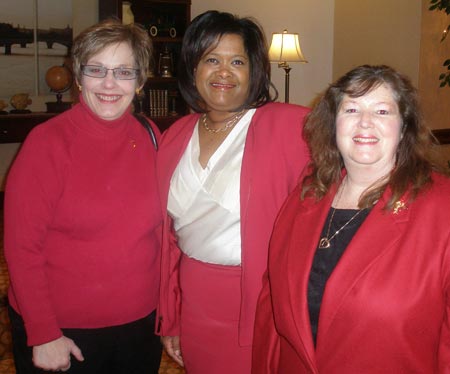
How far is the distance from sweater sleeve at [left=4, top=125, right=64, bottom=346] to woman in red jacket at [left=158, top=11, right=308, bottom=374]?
40 cm

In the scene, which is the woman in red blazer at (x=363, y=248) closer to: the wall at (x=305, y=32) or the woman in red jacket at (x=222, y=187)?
the woman in red jacket at (x=222, y=187)

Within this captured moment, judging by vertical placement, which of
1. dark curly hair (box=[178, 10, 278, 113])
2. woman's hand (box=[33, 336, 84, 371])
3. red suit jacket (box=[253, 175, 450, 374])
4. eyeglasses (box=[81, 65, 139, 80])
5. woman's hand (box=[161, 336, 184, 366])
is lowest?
woman's hand (box=[161, 336, 184, 366])

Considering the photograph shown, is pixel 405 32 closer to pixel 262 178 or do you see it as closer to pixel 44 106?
pixel 44 106

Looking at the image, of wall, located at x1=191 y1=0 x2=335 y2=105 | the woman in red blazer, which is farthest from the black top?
wall, located at x1=191 y1=0 x2=335 y2=105

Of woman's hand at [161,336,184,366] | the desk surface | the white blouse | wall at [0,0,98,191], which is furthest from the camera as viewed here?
wall at [0,0,98,191]

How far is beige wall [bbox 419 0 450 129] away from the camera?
16.1 feet

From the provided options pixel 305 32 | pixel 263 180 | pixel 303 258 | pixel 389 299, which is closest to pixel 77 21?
pixel 305 32

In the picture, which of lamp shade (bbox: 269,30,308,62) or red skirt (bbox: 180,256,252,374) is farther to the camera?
lamp shade (bbox: 269,30,308,62)

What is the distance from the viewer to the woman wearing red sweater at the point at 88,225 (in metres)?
1.55

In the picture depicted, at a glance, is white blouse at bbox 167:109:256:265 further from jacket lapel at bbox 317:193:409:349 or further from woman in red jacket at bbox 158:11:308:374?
jacket lapel at bbox 317:193:409:349

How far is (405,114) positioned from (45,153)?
1038 millimetres

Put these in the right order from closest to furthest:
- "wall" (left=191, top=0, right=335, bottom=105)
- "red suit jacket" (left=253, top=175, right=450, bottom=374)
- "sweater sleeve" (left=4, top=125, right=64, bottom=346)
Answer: "red suit jacket" (left=253, top=175, right=450, bottom=374)
"sweater sleeve" (left=4, top=125, right=64, bottom=346)
"wall" (left=191, top=0, right=335, bottom=105)

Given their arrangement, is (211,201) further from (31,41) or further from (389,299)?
(31,41)

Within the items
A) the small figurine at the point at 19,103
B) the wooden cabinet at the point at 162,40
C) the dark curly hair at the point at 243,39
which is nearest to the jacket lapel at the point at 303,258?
the dark curly hair at the point at 243,39
